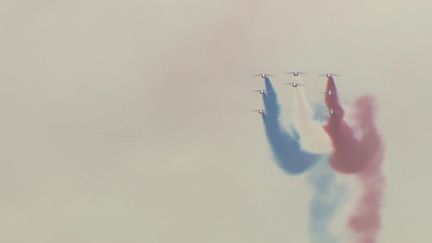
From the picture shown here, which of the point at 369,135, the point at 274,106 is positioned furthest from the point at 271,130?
the point at 369,135

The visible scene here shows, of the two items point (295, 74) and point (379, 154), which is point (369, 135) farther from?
point (295, 74)

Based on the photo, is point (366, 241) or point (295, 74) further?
point (295, 74)

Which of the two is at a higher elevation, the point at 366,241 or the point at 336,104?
the point at 336,104

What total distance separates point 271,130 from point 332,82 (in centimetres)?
666

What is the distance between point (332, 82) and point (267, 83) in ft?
17.1

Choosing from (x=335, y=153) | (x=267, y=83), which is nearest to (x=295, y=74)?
(x=267, y=83)

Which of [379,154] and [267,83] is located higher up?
[267,83]

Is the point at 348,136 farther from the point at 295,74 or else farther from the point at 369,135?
the point at 295,74

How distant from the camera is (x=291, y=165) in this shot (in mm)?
85938

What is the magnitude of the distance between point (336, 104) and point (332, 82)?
8.80 feet

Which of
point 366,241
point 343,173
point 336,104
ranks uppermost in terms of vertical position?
point 336,104

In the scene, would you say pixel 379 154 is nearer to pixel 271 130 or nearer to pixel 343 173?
pixel 343 173

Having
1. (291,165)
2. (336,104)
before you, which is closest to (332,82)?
(336,104)

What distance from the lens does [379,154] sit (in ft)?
282
